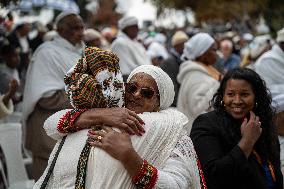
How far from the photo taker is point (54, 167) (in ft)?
10.4

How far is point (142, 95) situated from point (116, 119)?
29cm

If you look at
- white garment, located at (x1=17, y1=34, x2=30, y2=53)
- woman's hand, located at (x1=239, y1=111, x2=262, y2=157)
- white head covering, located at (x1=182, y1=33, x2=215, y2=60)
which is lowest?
white garment, located at (x1=17, y1=34, x2=30, y2=53)

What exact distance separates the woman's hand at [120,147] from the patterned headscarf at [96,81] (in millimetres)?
169

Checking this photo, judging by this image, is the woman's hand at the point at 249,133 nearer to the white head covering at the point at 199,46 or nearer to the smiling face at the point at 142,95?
the smiling face at the point at 142,95

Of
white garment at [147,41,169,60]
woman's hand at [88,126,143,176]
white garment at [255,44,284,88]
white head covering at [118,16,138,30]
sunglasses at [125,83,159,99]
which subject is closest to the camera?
woman's hand at [88,126,143,176]

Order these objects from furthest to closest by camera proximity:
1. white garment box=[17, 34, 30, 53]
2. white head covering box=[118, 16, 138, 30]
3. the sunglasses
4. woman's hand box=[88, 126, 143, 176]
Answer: white garment box=[17, 34, 30, 53]
white head covering box=[118, 16, 138, 30]
the sunglasses
woman's hand box=[88, 126, 143, 176]

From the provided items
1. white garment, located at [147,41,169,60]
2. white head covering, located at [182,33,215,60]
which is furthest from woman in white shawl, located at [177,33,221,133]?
white garment, located at [147,41,169,60]

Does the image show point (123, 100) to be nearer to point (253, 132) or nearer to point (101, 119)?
point (101, 119)

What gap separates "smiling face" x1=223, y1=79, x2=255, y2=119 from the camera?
14.2ft

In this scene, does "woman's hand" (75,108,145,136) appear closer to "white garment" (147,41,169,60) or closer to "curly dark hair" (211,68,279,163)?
"curly dark hair" (211,68,279,163)

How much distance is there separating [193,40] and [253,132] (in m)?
3.59

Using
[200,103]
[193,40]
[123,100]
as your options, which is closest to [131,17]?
[193,40]

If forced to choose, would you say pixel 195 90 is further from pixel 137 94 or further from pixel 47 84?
pixel 137 94

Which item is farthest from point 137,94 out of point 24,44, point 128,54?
point 24,44
